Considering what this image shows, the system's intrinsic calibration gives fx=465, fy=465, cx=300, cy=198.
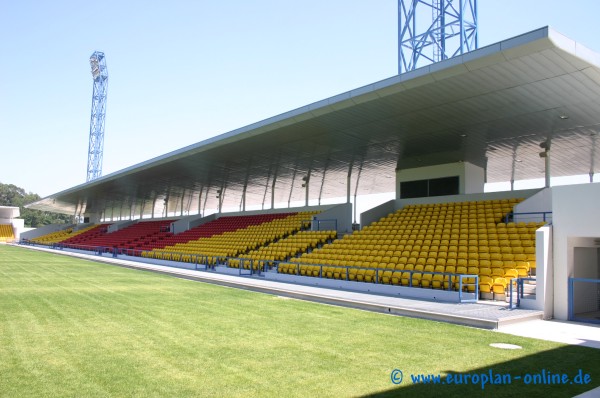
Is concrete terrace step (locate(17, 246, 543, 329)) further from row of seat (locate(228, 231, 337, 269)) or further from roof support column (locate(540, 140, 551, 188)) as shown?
roof support column (locate(540, 140, 551, 188))

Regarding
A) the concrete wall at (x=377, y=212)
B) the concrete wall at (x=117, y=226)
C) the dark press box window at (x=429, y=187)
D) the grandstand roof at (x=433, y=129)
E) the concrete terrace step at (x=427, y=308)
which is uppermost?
the grandstand roof at (x=433, y=129)

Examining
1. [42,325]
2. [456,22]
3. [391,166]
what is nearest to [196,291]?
[42,325]

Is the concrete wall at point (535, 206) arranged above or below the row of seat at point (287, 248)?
above

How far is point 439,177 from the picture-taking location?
2264cm

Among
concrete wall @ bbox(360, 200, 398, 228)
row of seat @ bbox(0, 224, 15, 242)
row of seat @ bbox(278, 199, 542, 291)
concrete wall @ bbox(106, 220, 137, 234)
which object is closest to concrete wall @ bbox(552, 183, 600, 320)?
row of seat @ bbox(278, 199, 542, 291)

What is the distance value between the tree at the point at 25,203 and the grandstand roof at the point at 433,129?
9429 cm

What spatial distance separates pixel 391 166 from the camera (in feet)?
81.0

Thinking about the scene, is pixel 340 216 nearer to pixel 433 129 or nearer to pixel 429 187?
pixel 429 187

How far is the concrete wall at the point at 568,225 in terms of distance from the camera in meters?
9.78

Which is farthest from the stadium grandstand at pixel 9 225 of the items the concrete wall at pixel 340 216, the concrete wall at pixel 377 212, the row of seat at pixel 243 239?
the concrete wall at pixel 377 212

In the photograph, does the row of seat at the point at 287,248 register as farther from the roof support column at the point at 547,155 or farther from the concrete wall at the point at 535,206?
the roof support column at the point at 547,155

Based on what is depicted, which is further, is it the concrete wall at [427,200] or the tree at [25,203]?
the tree at [25,203]

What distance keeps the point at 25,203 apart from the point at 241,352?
137 metres

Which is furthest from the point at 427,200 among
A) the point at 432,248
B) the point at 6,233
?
the point at 6,233
